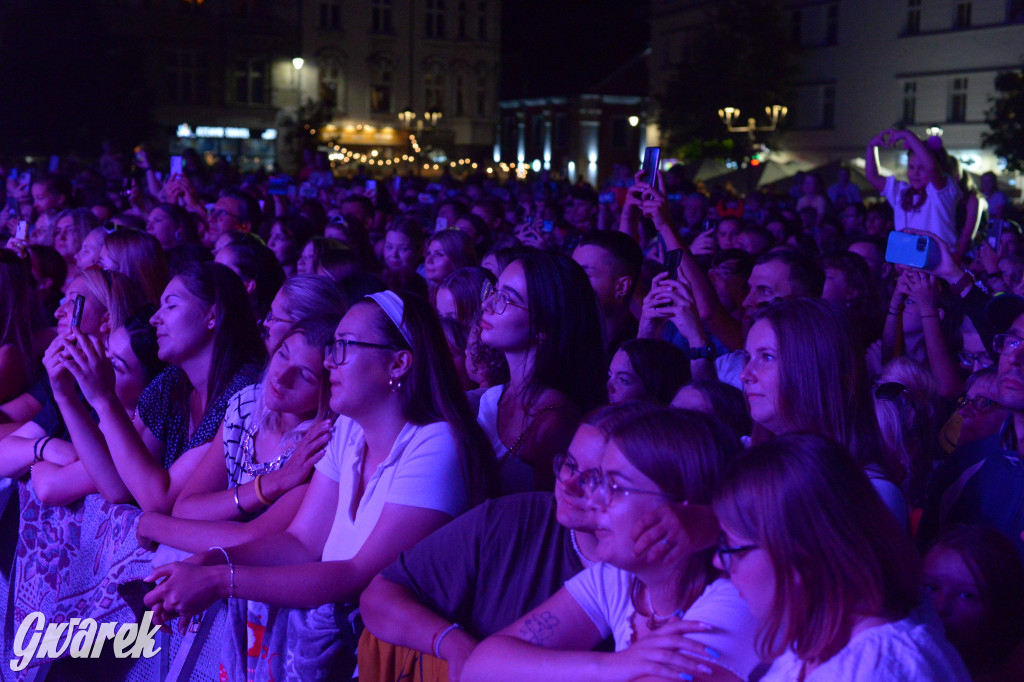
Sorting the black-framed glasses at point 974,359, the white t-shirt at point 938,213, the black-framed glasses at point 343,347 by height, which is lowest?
the black-framed glasses at point 974,359

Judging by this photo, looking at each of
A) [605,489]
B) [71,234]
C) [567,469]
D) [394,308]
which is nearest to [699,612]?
[605,489]

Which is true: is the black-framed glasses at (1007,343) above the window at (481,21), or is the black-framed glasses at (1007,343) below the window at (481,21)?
below

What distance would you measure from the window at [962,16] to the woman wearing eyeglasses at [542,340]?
34.1 m

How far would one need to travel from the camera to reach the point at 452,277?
5.12 meters

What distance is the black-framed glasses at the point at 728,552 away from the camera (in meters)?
1.95

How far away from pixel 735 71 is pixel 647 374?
36734 millimetres

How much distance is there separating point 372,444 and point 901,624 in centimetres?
156

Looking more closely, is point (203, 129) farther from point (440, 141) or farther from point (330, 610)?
point (330, 610)

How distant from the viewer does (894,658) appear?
1.88 m

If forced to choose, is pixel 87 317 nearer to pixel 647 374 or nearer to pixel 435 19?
pixel 647 374

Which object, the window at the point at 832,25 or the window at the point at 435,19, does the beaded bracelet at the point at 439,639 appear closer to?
the window at the point at 832,25

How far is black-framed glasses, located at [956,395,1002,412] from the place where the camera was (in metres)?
3.54

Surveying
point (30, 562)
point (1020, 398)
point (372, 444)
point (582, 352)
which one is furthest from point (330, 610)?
point (1020, 398)

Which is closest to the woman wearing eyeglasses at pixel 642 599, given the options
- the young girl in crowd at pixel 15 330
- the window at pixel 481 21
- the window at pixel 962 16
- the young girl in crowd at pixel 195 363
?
the young girl in crowd at pixel 195 363
